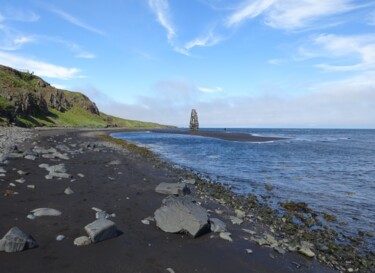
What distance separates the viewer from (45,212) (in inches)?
502

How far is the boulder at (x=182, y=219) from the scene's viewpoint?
12.1 metres

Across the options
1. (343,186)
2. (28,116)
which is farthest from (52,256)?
(28,116)

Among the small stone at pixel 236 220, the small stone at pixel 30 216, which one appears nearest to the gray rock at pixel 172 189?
the small stone at pixel 236 220

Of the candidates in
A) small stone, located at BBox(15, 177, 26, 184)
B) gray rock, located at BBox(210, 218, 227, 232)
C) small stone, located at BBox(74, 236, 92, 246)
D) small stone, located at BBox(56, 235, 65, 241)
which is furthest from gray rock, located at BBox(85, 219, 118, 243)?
small stone, located at BBox(15, 177, 26, 184)

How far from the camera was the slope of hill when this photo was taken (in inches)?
3529

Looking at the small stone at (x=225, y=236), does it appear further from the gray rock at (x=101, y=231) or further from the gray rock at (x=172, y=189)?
the gray rock at (x=172, y=189)

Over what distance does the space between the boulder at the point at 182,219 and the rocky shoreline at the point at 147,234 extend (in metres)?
0.04

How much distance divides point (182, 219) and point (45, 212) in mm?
6083

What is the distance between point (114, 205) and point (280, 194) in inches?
541

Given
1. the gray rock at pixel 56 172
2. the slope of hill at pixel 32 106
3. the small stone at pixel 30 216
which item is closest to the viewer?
the small stone at pixel 30 216

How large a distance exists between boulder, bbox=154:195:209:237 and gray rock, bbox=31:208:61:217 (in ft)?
14.8

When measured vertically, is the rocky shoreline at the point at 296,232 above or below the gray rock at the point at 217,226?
below

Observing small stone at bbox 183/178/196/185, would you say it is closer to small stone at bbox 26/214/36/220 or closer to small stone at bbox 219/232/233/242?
small stone at bbox 219/232/233/242

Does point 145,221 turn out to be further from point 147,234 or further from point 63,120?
point 63,120
